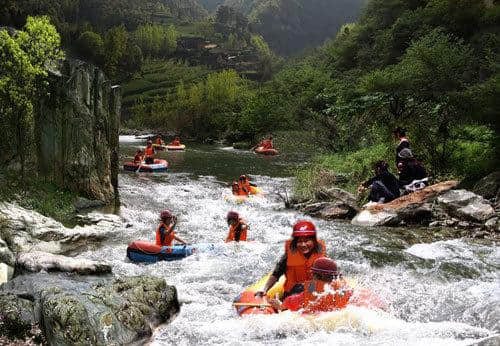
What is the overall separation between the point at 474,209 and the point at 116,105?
431 inches

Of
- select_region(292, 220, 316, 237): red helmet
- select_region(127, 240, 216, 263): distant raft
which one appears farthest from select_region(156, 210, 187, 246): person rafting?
select_region(292, 220, 316, 237): red helmet

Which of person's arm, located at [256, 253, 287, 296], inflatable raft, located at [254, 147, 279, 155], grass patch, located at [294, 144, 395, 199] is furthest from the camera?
inflatable raft, located at [254, 147, 279, 155]

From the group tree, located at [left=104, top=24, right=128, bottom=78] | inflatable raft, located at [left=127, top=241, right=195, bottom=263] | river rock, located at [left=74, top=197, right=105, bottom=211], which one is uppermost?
tree, located at [left=104, top=24, right=128, bottom=78]

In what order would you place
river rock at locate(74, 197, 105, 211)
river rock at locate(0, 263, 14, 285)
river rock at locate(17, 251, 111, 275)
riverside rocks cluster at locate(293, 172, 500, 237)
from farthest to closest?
river rock at locate(74, 197, 105, 211), riverside rocks cluster at locate(293, 172, 500, 237), river rock at locate(0, 263, 14, 285), river rock at locate(17, 251, 111, 275)

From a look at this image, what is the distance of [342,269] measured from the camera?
29.9 ft

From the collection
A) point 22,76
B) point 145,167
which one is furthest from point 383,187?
point 145,167

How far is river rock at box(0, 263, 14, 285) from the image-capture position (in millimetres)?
7816

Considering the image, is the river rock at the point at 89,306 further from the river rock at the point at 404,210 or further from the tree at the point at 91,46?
the tree at the point at 91,46

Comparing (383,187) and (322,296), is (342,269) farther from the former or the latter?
(383,187)

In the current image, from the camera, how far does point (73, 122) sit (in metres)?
13.5

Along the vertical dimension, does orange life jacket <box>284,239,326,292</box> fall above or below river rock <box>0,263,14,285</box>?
above

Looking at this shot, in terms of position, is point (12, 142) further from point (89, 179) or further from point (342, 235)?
point (342, 235)

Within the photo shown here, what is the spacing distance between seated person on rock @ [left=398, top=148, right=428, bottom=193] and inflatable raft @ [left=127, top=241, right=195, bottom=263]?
23.4ft

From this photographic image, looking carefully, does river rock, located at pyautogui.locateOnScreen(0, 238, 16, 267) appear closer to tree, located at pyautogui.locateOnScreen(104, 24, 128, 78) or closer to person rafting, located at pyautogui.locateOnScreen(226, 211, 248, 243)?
person rafting, located at pyautogui.locateOnScreen(226, 211, 248, 243)
